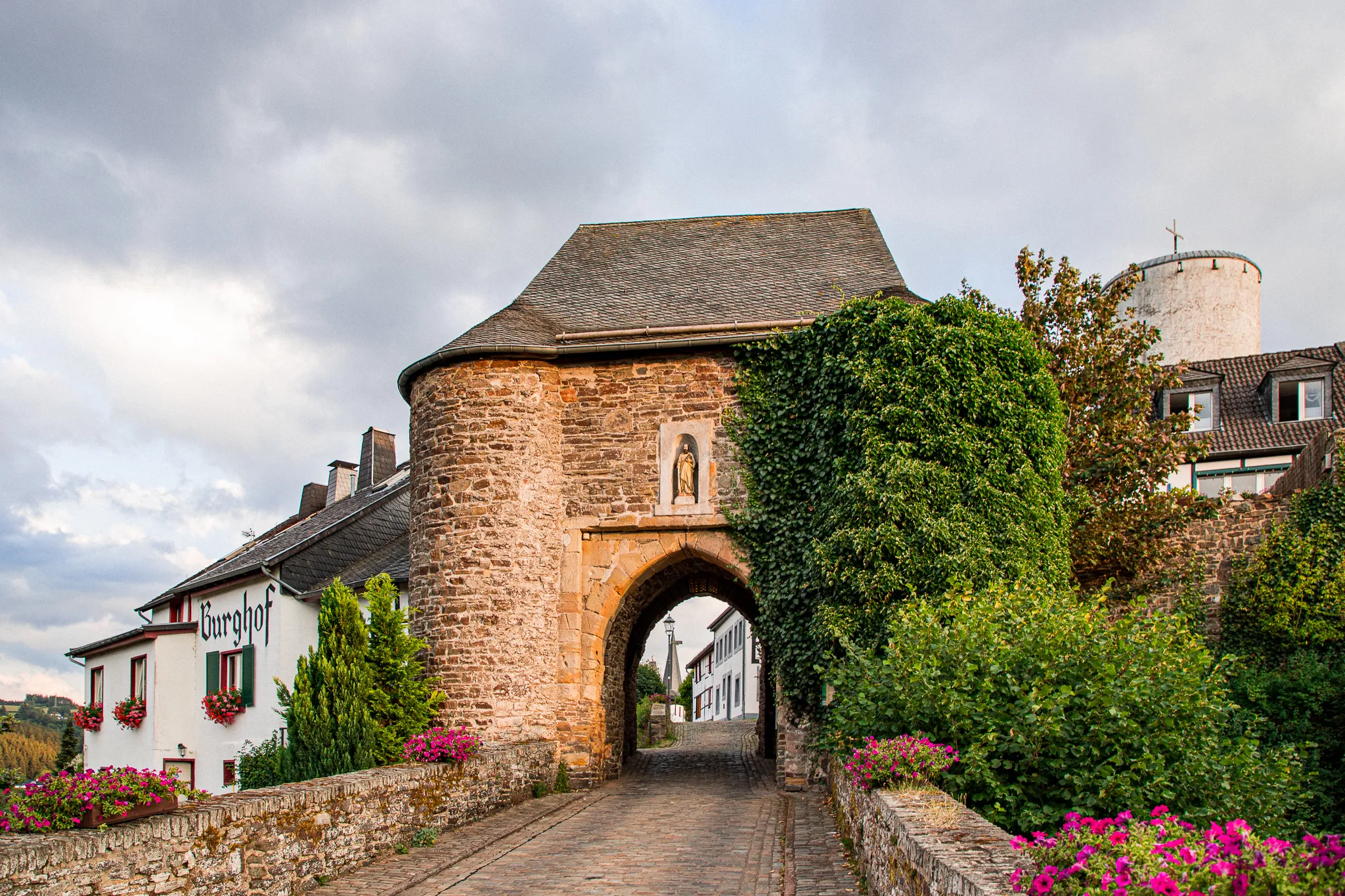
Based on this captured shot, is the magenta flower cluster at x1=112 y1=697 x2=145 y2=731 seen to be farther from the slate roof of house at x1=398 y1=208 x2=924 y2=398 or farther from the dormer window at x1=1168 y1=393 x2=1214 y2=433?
the dormer window at x1=1168 y1=393 x2=1214 y2=433

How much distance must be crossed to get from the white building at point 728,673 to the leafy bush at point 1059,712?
24.4m

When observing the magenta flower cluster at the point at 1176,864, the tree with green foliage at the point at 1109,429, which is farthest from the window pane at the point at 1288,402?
the magenta flower cluster at the point at 1176,864

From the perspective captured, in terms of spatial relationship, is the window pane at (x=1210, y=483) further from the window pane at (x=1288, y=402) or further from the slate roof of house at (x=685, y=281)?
the slate roof of house at (x=685, y=281)

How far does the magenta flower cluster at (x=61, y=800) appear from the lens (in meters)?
5.65

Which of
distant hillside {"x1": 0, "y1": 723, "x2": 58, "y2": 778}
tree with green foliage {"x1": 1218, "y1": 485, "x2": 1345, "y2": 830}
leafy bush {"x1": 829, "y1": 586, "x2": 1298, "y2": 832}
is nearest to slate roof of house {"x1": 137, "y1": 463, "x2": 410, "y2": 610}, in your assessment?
distant hillside {"x1": 0, "y1": 723, "x2": 58, "y2": 778}

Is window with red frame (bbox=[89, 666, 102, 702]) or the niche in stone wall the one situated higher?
the niche in stone wall

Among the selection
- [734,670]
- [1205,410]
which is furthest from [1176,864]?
[734,670]

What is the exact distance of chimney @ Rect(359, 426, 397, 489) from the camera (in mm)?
26328

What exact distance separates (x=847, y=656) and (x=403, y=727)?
16.2 ft

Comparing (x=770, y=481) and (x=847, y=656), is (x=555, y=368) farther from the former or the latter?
(x=847, y=656)

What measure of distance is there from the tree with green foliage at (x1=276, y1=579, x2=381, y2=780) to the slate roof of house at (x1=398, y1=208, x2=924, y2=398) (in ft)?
13.3

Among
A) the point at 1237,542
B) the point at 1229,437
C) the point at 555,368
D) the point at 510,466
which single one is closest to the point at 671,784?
the point at 510,466

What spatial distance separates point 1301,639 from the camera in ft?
51.1

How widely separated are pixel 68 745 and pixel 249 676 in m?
14.0
